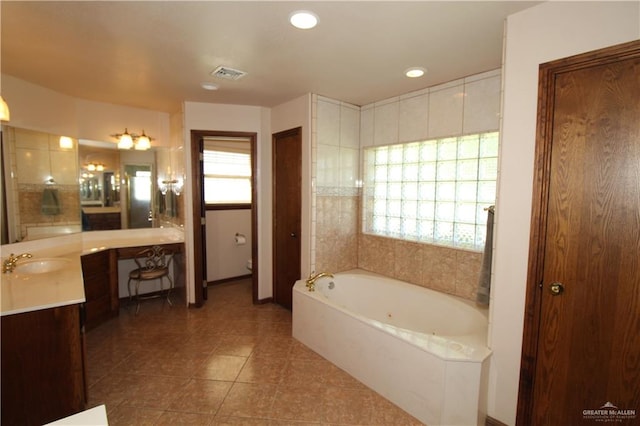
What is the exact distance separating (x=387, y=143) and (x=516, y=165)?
1.63 metres

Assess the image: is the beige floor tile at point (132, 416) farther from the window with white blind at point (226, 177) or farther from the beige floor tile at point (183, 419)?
the window with white blind at point (226, 177)

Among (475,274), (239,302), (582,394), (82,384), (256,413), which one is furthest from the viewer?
(239,302)

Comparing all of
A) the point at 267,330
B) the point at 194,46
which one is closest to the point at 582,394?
the point at 267,330

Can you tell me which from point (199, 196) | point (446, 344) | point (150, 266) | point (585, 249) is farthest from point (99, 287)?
point (585, 249)

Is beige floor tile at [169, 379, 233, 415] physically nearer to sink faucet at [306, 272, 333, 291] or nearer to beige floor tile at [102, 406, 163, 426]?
beige floor tile at [102, 406, 163, 426]

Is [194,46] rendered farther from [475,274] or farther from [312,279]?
[475,274]

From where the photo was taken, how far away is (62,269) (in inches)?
90.7

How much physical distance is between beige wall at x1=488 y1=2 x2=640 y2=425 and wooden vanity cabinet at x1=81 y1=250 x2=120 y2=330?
345 centimetres

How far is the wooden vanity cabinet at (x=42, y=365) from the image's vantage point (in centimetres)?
158

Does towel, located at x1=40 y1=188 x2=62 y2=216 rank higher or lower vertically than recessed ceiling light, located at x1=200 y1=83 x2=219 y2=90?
lower

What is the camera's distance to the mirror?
2.55 metres

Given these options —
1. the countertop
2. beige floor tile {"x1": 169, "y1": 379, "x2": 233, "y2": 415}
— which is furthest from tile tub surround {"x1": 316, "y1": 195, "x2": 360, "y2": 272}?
the countertop

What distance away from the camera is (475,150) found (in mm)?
2557

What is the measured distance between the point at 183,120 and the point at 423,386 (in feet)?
11.3
